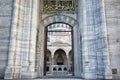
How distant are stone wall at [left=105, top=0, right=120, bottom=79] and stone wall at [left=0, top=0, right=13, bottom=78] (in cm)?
557

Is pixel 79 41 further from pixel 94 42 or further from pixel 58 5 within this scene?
pixel 58 5

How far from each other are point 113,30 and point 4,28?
6102 mm

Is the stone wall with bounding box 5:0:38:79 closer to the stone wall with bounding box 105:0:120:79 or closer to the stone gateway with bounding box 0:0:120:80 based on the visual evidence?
the stone gateway with bounding box 0:0:120:80

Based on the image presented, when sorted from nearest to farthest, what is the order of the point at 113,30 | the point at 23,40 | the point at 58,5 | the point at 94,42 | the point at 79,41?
the point at 113,30 < the point at 94,42 < the point at 23,40 < the point at 79,41 < the point at 58,5

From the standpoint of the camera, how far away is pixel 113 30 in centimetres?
839

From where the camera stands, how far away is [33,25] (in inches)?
354

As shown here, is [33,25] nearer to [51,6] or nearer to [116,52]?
[51,6]

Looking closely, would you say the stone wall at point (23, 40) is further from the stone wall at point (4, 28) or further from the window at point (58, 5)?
the window at point (58, 5)

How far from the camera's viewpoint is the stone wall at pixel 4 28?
8.16 meters

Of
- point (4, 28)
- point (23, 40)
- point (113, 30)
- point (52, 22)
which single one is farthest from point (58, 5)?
point (113, 30)

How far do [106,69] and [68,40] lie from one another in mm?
31419

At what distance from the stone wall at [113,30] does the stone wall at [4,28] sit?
5.57 metres

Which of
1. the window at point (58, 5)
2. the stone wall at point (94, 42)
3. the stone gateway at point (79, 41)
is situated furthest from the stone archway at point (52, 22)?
the stone wall at point (94, 42)

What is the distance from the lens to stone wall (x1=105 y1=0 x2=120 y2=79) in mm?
7957
